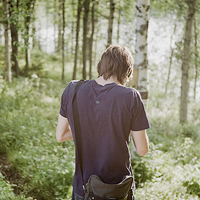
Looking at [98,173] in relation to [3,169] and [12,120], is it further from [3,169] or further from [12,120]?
[12,120]

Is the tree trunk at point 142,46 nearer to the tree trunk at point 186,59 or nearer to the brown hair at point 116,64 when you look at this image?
the brown hair at point 116,64

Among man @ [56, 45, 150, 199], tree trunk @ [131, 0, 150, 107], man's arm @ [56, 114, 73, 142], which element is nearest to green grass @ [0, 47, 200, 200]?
tree trunk @ [131, 0, 150, 107]

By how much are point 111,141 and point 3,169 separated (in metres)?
4.23

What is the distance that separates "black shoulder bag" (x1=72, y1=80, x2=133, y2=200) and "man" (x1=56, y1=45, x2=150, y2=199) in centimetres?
4

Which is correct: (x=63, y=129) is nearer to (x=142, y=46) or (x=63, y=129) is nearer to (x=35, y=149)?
(x=35, y=149)

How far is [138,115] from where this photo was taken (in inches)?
73.4

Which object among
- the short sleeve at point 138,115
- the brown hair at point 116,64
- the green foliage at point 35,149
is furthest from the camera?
the green foliage at point 35,149

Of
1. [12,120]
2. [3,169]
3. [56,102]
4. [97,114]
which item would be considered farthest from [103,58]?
[56,102]

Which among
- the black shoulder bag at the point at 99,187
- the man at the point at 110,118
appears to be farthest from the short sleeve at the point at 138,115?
the black shoulder bag at the point at 99,187

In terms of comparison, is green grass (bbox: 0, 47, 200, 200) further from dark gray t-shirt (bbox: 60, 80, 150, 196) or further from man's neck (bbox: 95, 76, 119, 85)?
man's neck (bbox: 95, 76, 119, 85)

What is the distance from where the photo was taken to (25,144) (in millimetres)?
5953

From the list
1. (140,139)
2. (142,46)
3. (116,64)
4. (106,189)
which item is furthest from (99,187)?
(142,46)

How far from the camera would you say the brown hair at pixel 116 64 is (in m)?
1.96

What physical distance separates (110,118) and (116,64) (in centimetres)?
44
